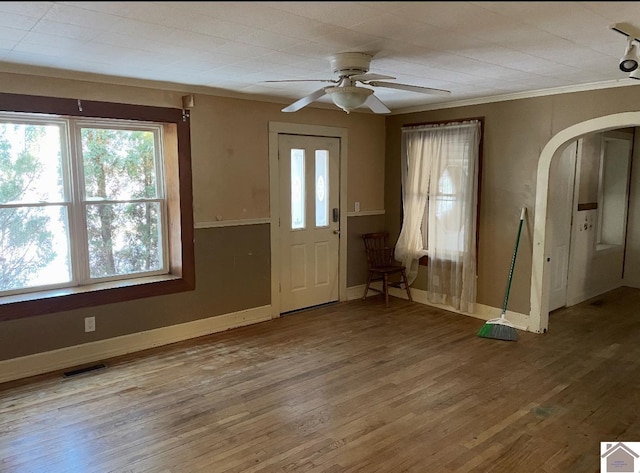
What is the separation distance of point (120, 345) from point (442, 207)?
3569mm

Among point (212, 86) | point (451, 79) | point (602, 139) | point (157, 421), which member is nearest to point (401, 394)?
point (157, 421)

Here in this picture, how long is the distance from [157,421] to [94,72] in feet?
8.61

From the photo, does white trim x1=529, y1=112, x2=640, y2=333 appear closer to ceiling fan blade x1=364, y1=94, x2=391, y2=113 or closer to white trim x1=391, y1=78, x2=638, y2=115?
white trim x1=391, y1=78, x2=638, y2=115

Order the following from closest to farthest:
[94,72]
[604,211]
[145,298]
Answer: [94,72] → [145,298] → [604,211]

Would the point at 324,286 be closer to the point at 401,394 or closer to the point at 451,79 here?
the point at 401,394

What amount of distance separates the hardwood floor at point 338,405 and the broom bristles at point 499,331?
0.09 m

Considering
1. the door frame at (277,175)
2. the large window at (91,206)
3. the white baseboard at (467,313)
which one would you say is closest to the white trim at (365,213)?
the door frame at (277,175)

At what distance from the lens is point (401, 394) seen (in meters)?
3.36

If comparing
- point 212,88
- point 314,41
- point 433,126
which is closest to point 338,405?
point 314,41

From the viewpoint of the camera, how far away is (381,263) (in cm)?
602

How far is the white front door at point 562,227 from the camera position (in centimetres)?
522

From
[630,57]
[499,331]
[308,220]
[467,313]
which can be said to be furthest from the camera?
[308,220]

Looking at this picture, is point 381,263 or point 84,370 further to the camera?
point 381,263

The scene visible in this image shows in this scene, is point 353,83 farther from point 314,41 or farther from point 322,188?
point 322,188
